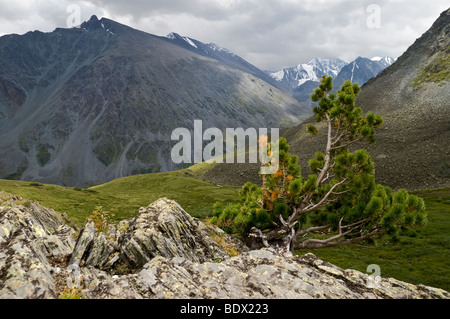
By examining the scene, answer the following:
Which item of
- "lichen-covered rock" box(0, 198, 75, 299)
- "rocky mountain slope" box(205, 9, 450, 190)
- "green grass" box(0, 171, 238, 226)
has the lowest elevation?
"green grass" box(0, 171, 238, 226)

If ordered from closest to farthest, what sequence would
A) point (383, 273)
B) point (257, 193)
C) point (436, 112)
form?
point (257, 193) < point (383, 273) < point (436, 112)

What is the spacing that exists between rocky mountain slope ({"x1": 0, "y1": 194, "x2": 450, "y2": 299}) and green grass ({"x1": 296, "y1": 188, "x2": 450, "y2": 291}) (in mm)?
16073

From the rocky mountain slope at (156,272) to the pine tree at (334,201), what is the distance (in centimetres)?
325

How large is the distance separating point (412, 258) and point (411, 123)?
108217 mm

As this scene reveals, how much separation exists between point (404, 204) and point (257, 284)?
29.4 ft

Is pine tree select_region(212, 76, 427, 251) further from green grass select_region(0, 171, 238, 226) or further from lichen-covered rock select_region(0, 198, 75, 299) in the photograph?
green grass select_region(0, 171, 238, 226)

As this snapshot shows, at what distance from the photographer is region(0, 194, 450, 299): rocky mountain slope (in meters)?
8.23

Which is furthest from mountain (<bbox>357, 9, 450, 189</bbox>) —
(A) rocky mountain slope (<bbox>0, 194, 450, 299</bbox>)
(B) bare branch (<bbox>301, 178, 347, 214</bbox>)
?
(A) rocky mountain slope (<bbox>0, 194, 450, 299</bbox>)

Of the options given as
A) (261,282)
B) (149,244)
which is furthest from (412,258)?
(149,244)

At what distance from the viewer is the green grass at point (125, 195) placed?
5869cm

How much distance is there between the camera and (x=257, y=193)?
16406mm
